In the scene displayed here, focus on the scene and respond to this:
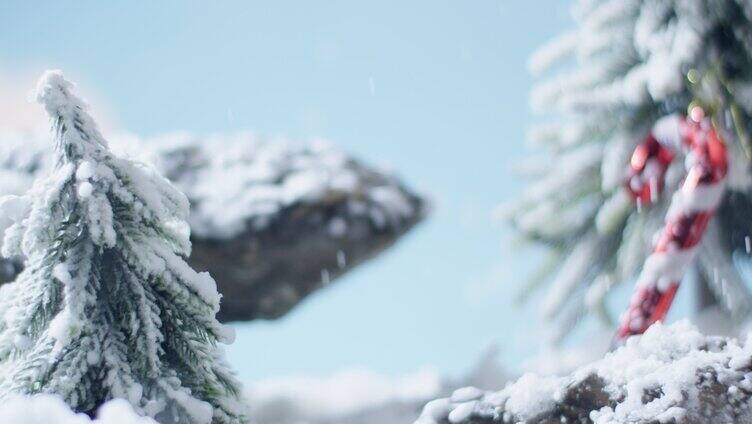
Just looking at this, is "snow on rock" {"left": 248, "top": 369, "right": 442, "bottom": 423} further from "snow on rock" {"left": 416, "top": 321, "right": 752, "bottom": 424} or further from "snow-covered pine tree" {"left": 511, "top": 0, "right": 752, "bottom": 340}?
"snow on rock" {"left": 416, "top": 321, "right": 752, "bottom": 424}

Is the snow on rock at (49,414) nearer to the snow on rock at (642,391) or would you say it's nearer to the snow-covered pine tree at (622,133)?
the snow on rock at (642,391)

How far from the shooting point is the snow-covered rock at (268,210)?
5.56 metres

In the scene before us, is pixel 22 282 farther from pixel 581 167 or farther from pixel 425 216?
pixel 581 167

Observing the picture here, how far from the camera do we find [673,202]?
325 cm

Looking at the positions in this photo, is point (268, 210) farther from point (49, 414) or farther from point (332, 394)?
point (49, 414)

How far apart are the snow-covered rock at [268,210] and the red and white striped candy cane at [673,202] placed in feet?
7.34

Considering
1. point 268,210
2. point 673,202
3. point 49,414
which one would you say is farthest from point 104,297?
point 268,210

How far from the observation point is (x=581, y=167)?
6320mm

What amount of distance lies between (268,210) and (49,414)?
4.33 meters

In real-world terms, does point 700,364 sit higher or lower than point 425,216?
lower

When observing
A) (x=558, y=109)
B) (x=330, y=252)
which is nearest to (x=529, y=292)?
(x=558, y=109)

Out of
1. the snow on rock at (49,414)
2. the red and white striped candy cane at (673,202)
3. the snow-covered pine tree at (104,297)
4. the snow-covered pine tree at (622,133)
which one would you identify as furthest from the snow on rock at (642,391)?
the snow-covered pine tree at (622,133)

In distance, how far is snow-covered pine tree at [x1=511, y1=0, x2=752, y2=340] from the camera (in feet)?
17.6

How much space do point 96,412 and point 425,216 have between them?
4.73m
